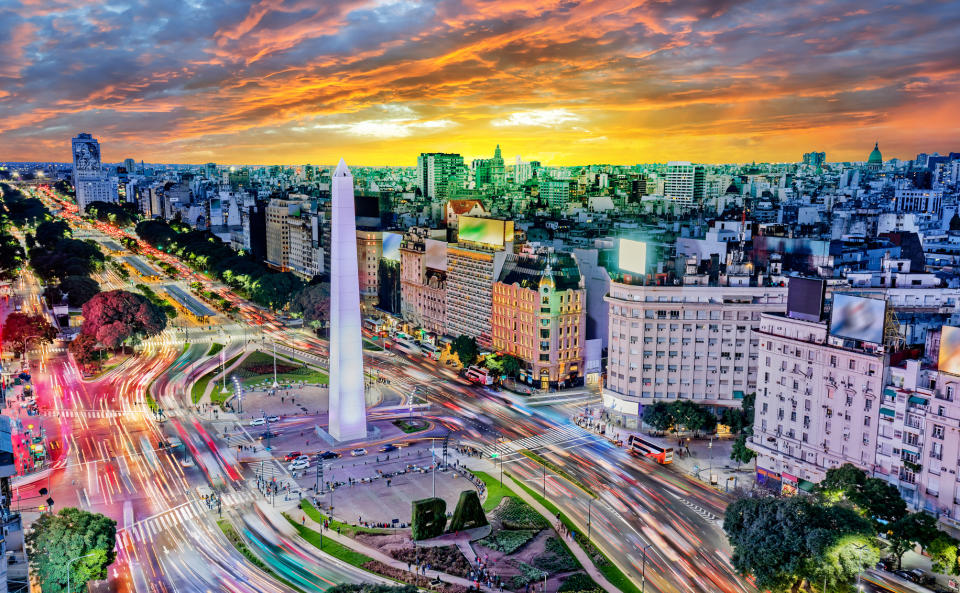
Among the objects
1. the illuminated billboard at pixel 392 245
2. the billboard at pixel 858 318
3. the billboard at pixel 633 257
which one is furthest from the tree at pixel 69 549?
the illuminated billboard at pixel 392 245

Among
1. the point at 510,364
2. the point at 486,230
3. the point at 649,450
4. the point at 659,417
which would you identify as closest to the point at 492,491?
the point at 649,450

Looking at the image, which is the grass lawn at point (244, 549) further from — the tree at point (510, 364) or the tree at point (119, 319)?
the tree at point (119, 319)

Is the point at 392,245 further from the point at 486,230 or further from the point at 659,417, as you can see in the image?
the point at 659,417

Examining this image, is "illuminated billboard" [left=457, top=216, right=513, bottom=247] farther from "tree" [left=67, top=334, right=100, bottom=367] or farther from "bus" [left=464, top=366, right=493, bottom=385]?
"tree" [left=67, top=334, right=100, bottom=367]

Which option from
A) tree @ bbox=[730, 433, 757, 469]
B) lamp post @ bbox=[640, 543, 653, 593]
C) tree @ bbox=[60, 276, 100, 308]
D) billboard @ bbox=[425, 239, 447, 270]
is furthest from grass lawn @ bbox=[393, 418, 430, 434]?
tree @ bbox=[60, 276, 100, 308]

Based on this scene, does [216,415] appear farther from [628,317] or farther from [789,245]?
[789,245]
